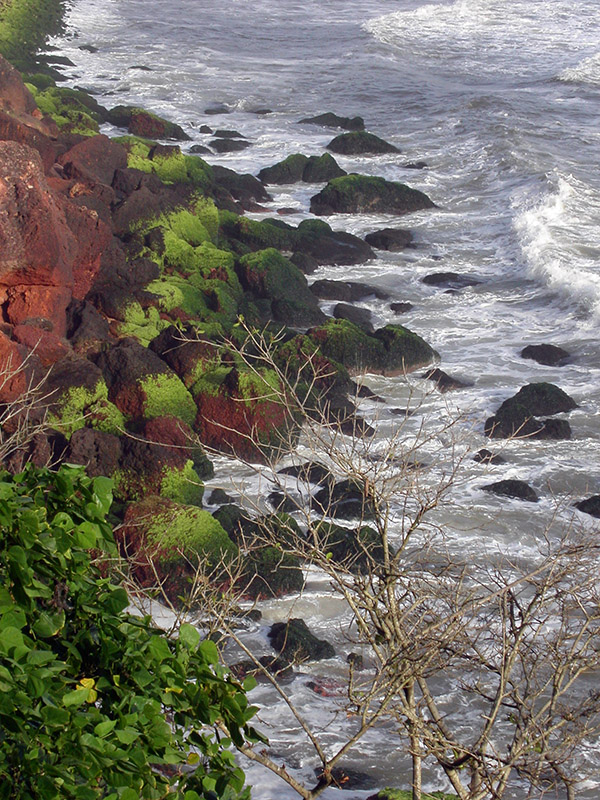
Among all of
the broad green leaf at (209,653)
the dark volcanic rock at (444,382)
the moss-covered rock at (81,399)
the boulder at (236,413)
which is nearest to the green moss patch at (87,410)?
the moss-covered rock at (81,399)

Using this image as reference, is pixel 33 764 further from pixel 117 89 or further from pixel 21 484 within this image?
pixel 117 89

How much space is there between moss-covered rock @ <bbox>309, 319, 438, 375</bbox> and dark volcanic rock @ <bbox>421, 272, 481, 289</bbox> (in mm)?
3364

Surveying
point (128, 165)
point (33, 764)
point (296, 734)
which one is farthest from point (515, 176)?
point (33, 764)

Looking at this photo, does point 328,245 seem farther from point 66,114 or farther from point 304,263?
point 66,114

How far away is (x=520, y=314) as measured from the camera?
609 inches

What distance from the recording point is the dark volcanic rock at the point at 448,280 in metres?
16.3

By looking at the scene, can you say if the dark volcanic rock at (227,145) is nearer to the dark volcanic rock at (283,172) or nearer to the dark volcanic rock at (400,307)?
the dark volcanic rock at (283,172)

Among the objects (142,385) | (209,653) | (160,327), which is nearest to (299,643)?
(142,385)

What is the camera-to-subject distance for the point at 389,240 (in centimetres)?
1777

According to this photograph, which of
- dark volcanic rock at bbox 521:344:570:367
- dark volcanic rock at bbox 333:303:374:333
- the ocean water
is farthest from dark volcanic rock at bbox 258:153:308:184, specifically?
dark volcanic rock at bbox 521:344:570:367

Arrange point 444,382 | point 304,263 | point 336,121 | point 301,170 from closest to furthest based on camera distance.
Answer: point 444,382 < point 304,263 < point 301,170 < point 336,121

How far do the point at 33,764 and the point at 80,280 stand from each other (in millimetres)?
9922

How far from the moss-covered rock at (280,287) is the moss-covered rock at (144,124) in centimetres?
1041

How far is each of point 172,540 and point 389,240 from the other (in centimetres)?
1083
